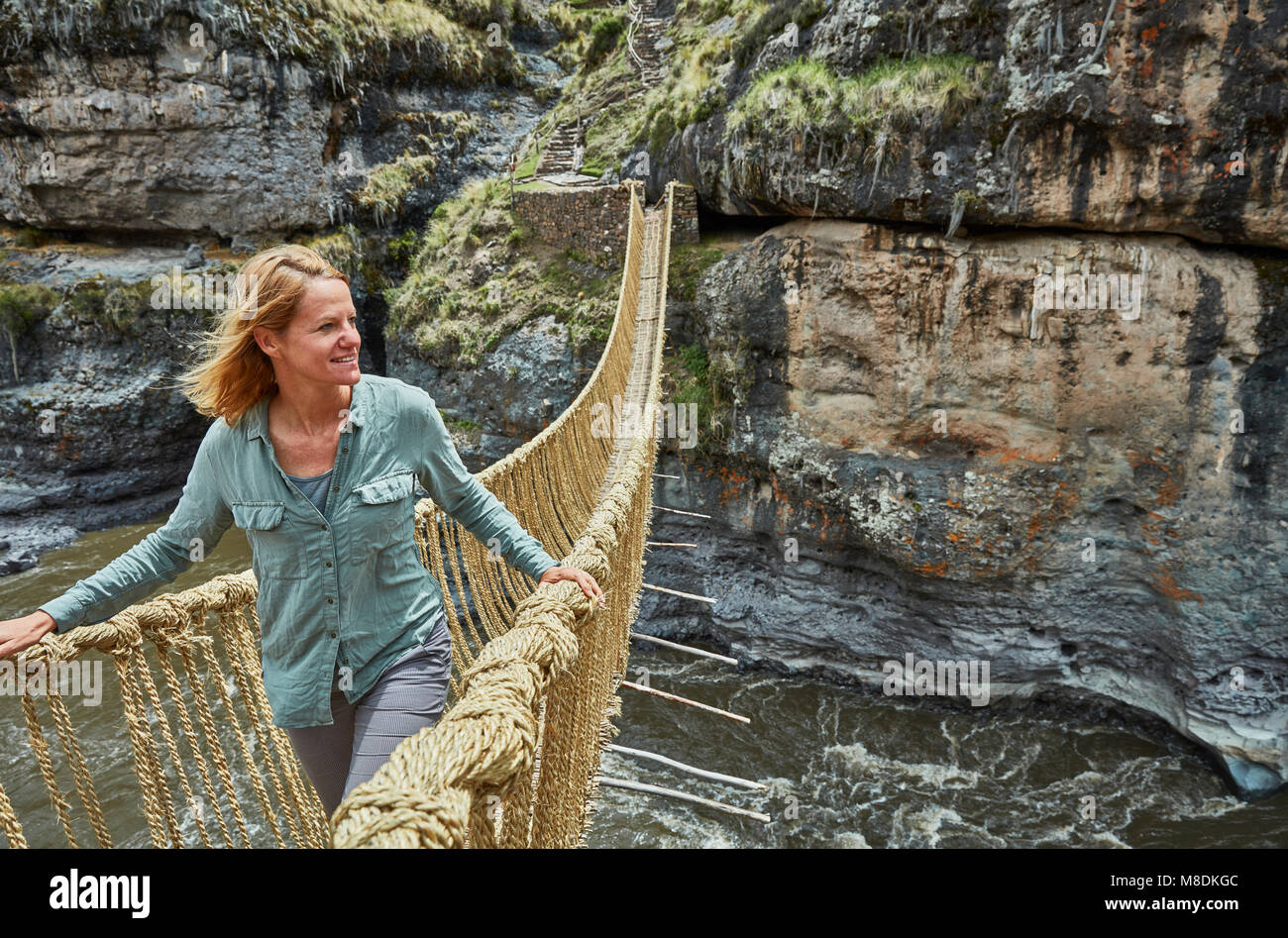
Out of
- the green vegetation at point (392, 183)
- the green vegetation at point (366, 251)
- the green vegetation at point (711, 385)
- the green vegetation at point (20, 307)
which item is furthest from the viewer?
the green vegetation at point (392, 183)

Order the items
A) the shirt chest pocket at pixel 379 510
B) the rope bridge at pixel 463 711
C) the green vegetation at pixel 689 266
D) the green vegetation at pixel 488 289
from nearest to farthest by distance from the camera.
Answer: the rope bridge at pixel 463 711 → the shirt chest pocket at pixel 379 510 → the green vegetation at pixel 689 266 → the green vegetation at pixel 488 289

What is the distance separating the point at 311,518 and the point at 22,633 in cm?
48

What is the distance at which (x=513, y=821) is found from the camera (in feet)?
3.83

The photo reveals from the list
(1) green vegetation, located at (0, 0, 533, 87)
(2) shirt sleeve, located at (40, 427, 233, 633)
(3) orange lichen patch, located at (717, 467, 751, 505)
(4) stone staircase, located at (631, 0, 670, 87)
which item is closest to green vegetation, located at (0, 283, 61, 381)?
(1) green vegetation, located at (0, 0, 533, 87)

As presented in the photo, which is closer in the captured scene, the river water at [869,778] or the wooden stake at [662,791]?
the wooden stake at [662,791]

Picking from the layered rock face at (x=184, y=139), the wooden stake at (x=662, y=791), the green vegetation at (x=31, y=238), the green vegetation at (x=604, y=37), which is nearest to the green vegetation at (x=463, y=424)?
the layered rock face at (x=184, y=139)

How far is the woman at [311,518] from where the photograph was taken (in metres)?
1.26

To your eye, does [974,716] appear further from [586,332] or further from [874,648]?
[586,332]

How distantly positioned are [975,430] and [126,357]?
10.7 metres

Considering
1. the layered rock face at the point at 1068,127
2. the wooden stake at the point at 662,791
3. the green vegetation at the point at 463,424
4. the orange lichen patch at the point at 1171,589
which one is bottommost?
the wooden stake at the point at 662,791

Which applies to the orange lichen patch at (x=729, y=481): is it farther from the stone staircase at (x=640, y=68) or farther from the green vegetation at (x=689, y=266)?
the stone staircase at (x=640, y=68)

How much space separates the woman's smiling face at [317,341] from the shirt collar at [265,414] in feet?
0.24

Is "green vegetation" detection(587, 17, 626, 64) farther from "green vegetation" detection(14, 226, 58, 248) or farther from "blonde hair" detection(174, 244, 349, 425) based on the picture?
"blonde hair" detection(174, 244, 349, 425)

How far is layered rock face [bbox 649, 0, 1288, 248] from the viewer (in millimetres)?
5426
